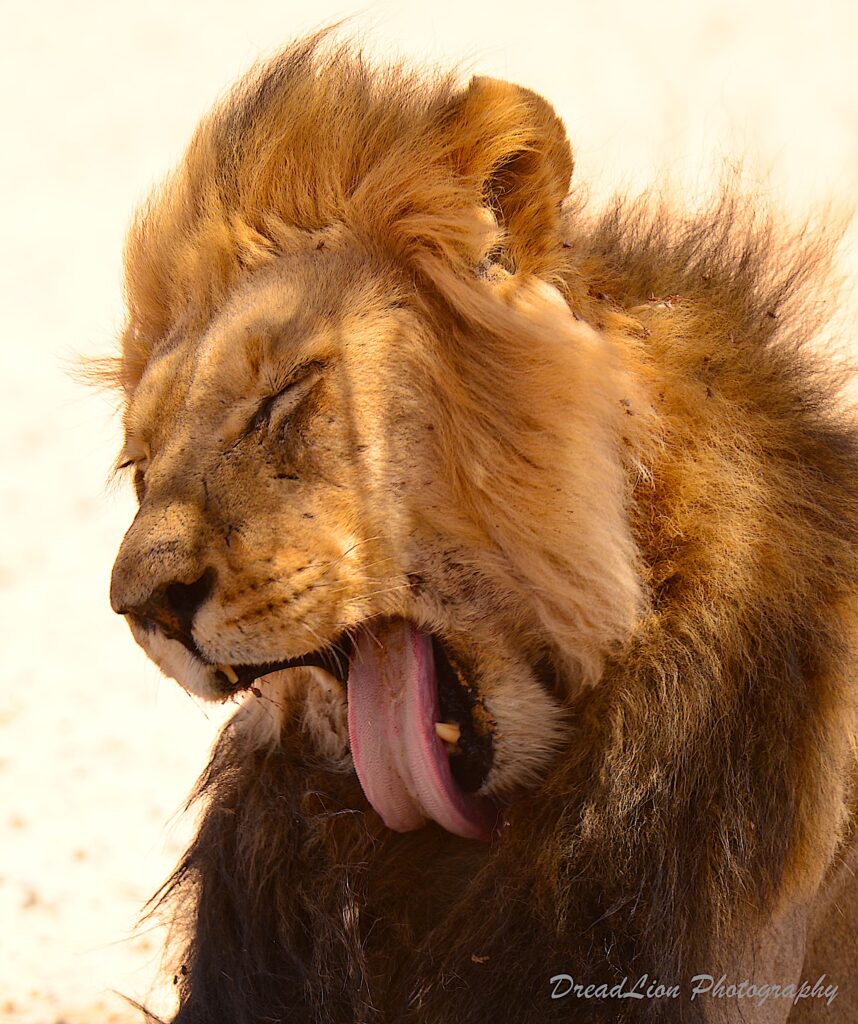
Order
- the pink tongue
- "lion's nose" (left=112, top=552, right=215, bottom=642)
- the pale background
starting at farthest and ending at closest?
the pale background → the pink tongue → "lion's nose" (left=112, top=552, right=215, bottom=642)

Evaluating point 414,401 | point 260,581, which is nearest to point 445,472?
point 414,401

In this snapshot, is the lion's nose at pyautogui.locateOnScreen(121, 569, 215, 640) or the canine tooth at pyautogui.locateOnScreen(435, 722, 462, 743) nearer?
the lion's nose at pyautogui.locateOnScreen(121, 569, 215, 640)

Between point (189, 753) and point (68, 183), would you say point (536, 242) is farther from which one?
point (68, 183)

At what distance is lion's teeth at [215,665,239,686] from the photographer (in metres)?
1.95

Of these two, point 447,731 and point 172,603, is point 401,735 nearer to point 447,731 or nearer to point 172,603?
point 447,731

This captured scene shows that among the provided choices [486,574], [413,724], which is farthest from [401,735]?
[486,574]

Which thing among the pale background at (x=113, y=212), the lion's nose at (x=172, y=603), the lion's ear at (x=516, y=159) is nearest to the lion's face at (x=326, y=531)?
the lion's nose at (x=172, y=603)

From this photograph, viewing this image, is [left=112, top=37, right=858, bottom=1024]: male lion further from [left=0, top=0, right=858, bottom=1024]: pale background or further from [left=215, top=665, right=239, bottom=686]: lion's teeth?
[left=0, top=0, right=858, bottom=1024]: pale background

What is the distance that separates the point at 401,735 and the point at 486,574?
0.88ft

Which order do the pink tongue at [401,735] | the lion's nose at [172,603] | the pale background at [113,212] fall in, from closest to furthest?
the lion's nose at [172,603], the pink tongue at [401,735], the pale background at [113,212]

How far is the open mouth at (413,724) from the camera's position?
2.06 metres

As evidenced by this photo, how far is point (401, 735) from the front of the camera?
2.07 meters

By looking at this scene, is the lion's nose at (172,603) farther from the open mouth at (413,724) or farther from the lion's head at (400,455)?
the open mouth at (413,724)

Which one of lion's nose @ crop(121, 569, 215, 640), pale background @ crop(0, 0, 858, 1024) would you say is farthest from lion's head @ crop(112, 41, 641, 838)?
pale background @ crop(0, 0, 858, 1024)
